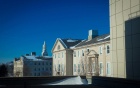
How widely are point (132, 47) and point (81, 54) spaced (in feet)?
123

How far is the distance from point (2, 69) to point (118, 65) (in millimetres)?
16292

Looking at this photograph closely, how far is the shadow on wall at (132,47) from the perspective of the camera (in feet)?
53.6

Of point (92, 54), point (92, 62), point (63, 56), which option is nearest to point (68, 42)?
point (63, 56)

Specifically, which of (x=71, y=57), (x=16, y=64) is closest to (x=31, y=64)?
(x=16, y=64)

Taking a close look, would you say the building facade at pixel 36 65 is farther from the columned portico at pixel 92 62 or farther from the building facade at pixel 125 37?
the building facade at pixel 125 37

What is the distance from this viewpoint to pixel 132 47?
17.0 m

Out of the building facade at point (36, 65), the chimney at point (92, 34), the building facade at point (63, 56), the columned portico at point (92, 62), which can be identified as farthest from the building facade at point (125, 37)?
the building facade at point (36, 65)

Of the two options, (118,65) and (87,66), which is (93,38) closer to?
(87,66)

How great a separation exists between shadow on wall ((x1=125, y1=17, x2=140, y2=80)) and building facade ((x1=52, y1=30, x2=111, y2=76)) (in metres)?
24.8

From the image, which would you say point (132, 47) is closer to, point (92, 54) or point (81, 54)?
point (92, 54)

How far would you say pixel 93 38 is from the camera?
54.9 m

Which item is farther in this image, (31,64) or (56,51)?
(31,64)

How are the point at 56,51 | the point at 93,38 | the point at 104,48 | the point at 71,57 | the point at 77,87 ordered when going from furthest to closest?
the point at 56,51 → the point at 71,57 → the point at 93,38 → the point at 104,48 → the point at 77,87

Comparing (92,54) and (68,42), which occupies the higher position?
(68,42)
